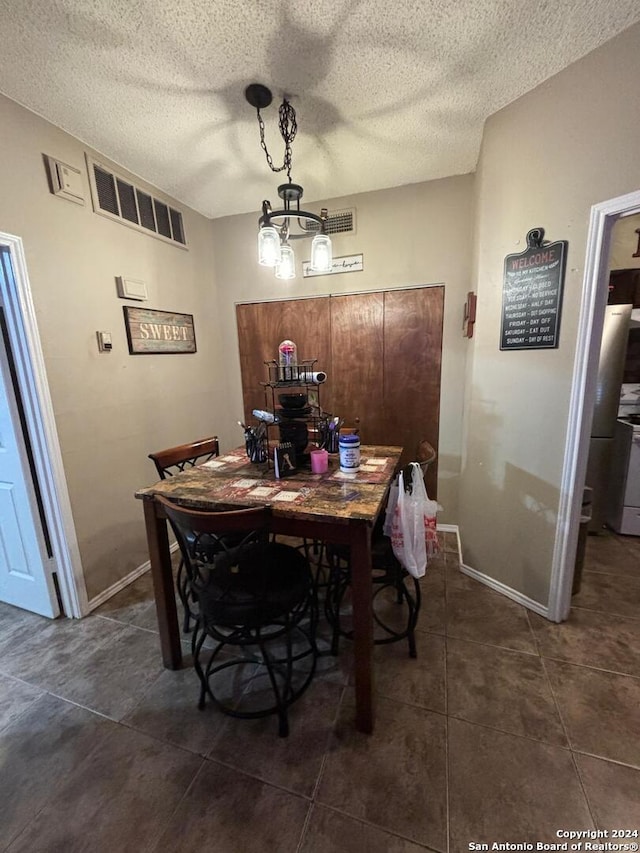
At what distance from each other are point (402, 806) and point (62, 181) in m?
3.11

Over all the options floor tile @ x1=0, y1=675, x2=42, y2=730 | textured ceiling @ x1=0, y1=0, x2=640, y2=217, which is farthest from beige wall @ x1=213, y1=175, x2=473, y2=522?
floor tile @ x1=0, y1=675, x2=42, y2=730

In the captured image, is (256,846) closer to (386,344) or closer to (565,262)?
(565,262)

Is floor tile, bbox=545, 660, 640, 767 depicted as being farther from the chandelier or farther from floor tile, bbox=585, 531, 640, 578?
the chandelier

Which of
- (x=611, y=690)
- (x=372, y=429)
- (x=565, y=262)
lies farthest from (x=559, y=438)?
(x=372, y=429)

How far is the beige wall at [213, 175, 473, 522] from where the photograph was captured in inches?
97.5

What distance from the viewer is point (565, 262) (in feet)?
5.26

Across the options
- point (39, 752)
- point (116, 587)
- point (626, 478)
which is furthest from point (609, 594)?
point (116, 587)

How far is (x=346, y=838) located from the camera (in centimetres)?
101

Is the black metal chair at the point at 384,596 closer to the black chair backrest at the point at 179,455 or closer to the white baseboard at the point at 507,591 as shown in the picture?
the white baseboard at the point at 507,591

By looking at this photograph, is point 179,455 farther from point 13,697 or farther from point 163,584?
point 13,697

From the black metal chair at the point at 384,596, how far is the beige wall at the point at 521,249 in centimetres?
58

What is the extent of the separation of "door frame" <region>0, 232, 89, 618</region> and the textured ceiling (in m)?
0.80

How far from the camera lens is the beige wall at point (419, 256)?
248 cm

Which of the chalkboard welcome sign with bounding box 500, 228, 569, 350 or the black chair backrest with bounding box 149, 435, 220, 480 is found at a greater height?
the chalkboard welcome sign with bounding box 500, 228, 569, 350
